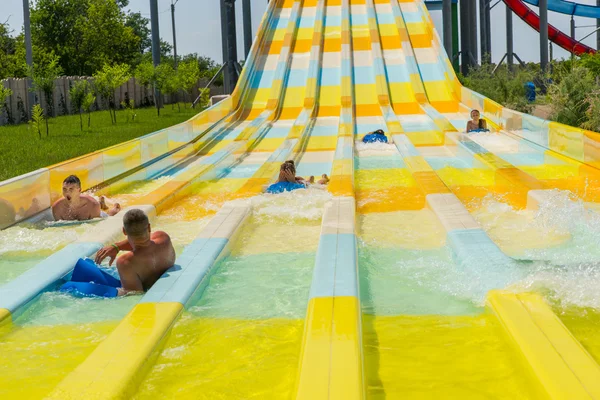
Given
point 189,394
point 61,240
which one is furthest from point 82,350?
point 61,240

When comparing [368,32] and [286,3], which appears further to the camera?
[286,3]

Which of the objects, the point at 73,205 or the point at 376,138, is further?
the point at 376,138

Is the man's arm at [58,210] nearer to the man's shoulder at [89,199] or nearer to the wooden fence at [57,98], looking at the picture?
the man's shoulder at [89,199]

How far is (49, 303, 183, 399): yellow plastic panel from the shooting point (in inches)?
101

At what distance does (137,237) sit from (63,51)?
3709 centimetres

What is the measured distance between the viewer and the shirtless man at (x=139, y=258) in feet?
13.0

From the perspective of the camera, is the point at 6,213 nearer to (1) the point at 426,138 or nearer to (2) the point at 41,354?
(2) the point at 41,354

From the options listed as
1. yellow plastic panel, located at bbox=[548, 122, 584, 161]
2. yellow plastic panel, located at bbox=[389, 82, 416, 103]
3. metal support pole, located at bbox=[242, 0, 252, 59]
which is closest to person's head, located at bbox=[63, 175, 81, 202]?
yellow plastic panel, located at bbox=[548, 122, 584, 161]

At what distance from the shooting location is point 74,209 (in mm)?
5859

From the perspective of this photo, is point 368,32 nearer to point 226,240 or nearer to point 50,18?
point 226,240

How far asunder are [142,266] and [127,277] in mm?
101

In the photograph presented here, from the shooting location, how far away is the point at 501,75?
14.0 meters

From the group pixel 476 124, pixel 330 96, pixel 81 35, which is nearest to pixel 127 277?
pixel 476 124

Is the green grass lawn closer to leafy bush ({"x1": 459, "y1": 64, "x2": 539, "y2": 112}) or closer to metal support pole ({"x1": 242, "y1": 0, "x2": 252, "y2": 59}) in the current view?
metal support pole ({"x1": 242, "y1": 0, "x2": 252, "y2": 59})
